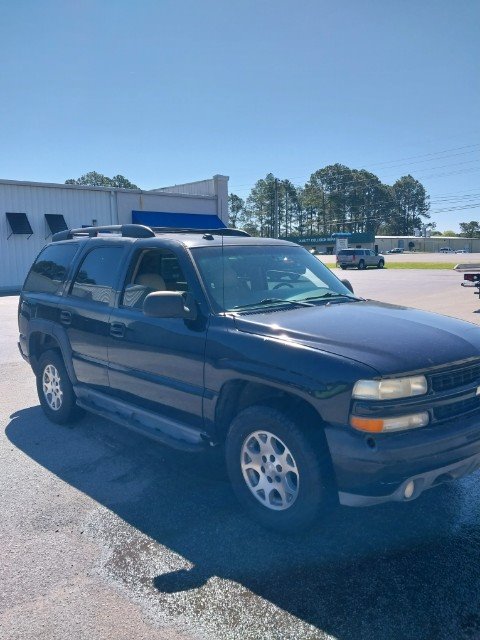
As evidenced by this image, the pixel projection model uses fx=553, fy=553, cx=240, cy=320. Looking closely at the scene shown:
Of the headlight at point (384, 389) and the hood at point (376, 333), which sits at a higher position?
the hood at point (376, 333)

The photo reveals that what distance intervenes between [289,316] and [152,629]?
2.07 m

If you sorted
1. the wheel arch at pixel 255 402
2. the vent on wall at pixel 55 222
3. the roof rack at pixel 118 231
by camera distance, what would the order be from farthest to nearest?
the vent on wall at pixel 55 222
the roof rack at pixel 118 231
the wheel arch at pixel 255 402

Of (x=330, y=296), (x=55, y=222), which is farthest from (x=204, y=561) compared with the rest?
(x=55, y=222)

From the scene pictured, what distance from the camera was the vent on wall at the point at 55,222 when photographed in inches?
950

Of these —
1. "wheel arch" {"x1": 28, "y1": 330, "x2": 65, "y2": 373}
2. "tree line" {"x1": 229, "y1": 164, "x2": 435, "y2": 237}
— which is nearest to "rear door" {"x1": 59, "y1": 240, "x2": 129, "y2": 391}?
"wheel arch" {"x1": 28, "y1": 330, "x2": 65, "y2": 373}

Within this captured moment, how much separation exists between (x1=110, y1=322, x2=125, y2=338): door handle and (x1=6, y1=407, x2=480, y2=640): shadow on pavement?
1.09 metres

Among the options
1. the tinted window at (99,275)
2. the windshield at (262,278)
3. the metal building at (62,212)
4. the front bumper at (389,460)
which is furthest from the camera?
the metal building at (62,212)

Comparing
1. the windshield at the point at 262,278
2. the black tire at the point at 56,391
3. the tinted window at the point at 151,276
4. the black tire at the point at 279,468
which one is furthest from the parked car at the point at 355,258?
the black tire at the point at 279,468

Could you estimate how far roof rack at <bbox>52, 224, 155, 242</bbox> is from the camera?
15.9 ft

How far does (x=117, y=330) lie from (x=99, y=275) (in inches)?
29.3

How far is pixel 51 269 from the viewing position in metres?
6.03

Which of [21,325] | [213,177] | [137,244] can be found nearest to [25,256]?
[213,177]

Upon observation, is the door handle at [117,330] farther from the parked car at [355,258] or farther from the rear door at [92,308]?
the parked car at [355,258]

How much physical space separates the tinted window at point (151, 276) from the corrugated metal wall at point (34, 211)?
2080 centimetres
